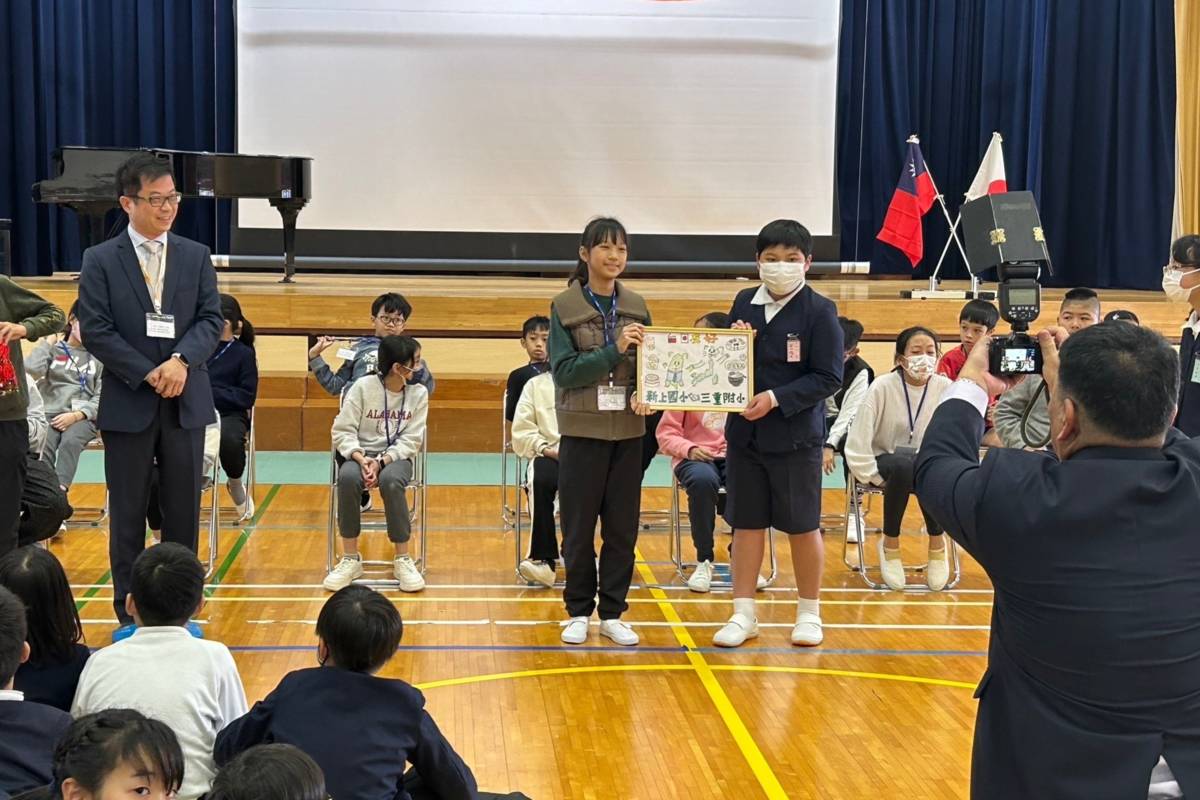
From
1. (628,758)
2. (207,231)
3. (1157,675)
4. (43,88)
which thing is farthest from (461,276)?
(1157,675)

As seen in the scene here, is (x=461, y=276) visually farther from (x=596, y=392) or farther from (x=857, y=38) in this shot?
(x=596, y=392)

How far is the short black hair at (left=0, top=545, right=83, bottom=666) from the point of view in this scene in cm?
282

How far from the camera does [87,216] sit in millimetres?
9391

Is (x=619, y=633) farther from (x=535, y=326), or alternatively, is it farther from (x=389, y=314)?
(x=389, y=314)

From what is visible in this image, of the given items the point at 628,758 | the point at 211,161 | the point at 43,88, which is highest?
the point at 43,88

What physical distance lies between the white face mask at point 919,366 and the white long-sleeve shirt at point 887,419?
0.06 m

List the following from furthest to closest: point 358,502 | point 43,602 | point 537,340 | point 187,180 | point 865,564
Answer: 1. point 187,180
2. point 537,340
3. point 865,564
4. point 358,502
5. point 43,602

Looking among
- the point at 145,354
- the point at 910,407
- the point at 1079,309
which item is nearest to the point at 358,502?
the point at 145,354

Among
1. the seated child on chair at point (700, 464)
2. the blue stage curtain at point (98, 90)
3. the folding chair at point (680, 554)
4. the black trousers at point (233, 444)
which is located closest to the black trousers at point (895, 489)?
the folding chair at point (680, 554)

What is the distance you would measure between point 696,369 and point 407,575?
65.8 inches

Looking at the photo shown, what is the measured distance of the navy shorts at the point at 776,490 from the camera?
4.73 metres

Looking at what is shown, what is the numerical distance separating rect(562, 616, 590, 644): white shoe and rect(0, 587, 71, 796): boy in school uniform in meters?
2.56

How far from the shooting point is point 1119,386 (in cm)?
189

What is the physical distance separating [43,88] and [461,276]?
395 cm
